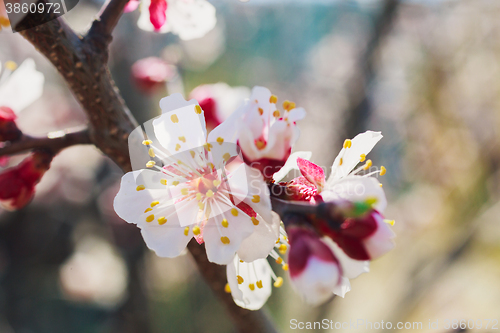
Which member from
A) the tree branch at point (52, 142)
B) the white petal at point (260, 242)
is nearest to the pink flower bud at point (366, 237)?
the white petal at point (260, 242)

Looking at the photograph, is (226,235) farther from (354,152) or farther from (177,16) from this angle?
(177,16)

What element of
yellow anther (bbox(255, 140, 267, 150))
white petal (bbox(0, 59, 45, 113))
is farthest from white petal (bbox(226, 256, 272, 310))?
white petal (bbox(0, 59, 45, 113))

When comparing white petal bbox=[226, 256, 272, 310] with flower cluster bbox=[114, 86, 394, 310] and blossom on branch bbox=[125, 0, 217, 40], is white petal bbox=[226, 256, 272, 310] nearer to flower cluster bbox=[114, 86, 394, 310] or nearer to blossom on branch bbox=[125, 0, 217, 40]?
flower cluster bbox=[114, 86, 394, 310]

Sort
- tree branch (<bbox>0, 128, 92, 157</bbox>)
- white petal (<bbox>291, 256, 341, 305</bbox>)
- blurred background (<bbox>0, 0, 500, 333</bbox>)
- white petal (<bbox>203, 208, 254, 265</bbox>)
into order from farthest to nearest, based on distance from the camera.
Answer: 1. blurred background (<bbox>0, 0, 500, 333</bbox>)
2. tree branch (<bbox>0, 128, 92, 157</bbox>)
3. white petal (<bbox>203, 208, 254, 265</bbox>)
4. white petal (<bbox>291, 256, 341, 305</bbox>)

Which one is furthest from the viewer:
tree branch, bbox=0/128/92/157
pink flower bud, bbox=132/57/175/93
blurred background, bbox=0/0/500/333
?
blurred background, bbox=0/0/500/333

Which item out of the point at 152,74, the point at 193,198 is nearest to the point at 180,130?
the point at 193,198

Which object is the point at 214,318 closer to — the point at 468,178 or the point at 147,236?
the point at 147,236

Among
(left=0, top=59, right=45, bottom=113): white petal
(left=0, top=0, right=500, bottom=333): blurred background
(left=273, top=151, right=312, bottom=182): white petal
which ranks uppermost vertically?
(left=273, top=151, right=312, bottom=182): white petal

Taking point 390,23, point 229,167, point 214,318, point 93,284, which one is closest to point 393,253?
point 214,318
